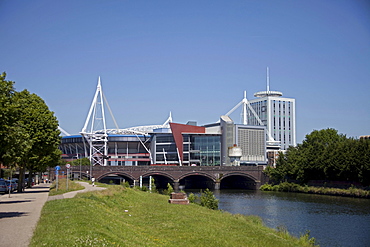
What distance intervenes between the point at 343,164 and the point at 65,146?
121347mm

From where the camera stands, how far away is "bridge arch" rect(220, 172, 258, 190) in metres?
118

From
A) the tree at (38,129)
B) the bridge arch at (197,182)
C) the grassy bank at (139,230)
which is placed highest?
the tree at (38,129)

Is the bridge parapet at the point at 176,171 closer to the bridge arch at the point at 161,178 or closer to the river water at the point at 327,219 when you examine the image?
the bridge arch at the point at 161,178

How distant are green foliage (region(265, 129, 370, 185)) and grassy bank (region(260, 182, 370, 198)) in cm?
234

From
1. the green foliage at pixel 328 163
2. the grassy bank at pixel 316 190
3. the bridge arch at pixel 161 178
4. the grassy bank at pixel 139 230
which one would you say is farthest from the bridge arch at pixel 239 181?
the grassy bank at pixel 139 230

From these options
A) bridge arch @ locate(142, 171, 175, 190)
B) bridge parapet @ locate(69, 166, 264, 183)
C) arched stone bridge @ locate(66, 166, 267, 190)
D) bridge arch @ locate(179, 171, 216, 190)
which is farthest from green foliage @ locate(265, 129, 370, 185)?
bridge arch @ locate(142, 171, 175, 190)

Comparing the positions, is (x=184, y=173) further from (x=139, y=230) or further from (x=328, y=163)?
(x=139, y=230)

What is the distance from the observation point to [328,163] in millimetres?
87188

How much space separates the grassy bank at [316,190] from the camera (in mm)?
77188

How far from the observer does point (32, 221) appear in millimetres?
23031

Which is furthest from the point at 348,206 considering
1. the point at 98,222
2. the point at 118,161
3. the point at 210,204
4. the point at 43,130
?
the point at 118,161

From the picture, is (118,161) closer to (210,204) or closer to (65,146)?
(65,146)

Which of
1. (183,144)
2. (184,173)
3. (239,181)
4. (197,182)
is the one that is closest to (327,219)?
(184,173)

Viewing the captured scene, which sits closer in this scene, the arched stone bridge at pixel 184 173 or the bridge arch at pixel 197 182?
the arched stone bridge at pixel 184 173
